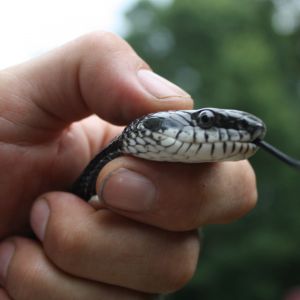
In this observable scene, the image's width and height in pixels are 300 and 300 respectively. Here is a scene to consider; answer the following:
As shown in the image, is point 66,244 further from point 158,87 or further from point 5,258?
point 158,87

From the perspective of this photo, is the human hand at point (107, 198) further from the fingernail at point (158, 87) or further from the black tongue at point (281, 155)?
the black tongue at point (281, 155)

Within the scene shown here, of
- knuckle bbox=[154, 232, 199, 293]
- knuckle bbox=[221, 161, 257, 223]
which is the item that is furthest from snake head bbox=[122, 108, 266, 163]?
knuckle bbox=[154, 232, 199, 293]

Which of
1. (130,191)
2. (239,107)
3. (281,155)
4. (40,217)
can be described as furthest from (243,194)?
(239,107)

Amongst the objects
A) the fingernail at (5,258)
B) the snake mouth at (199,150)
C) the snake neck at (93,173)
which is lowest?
the fingernail at (5,258)

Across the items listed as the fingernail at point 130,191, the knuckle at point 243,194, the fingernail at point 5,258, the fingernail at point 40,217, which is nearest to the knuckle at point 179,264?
the knuckle at point 243,194

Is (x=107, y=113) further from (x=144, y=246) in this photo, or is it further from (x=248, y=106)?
(x=248, y=106)

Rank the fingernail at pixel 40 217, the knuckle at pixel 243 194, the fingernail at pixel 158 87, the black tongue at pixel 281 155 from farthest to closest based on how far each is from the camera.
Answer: the fingernail at pixel 40 217 → the knuckle at pixel 243 194 → the fingernail at pixel 158 87 → the black tongue at pixel 281 155

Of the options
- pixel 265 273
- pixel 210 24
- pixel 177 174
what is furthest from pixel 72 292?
pixel 210 24
